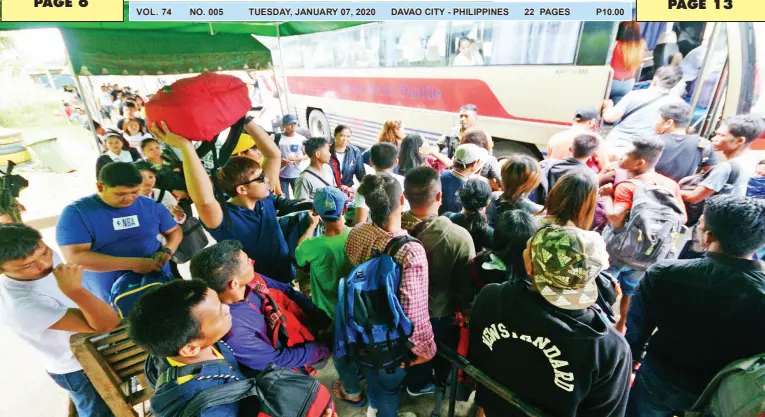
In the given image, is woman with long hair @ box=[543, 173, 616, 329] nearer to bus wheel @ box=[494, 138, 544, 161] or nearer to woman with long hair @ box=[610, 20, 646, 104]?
woman with long hair @ box=[610, 20, 646, 104]

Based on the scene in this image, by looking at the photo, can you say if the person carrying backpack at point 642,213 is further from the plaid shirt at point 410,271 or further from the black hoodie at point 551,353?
the plaid shirt at point 410,271

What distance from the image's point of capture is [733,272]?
4.54ft

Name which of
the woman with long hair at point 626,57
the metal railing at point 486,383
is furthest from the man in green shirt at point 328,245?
the woman with long hair at point 626,57

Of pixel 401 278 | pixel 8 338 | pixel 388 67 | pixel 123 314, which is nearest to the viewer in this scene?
pixel 401 278

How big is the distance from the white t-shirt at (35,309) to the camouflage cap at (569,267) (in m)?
2.07

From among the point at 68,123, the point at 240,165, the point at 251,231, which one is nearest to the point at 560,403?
the point at 251,231

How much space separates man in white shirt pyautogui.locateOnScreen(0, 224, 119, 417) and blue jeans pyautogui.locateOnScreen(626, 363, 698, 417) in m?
2.58

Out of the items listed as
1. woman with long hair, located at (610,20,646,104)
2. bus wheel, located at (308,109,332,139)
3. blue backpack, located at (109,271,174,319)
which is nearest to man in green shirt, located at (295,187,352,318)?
blue backpack, located at (109,271,174,319)

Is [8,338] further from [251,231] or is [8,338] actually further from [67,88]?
[67,88]

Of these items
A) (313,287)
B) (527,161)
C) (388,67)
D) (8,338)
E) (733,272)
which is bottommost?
(8,338)

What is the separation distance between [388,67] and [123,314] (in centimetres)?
629

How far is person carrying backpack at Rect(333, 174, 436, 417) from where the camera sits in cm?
166

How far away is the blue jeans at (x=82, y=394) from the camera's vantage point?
185 centimetres

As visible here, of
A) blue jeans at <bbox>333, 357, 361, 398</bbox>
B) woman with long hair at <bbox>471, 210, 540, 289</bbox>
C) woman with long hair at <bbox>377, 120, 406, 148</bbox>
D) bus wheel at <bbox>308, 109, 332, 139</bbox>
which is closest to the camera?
woman with long hair at <bbox>471, 210, 540, 289</bbox>
